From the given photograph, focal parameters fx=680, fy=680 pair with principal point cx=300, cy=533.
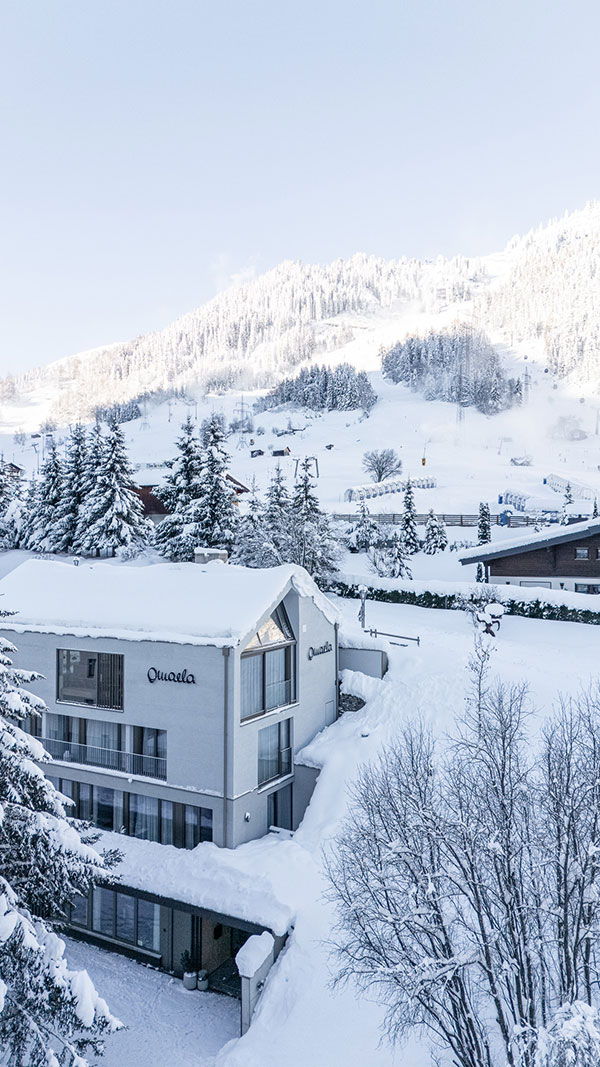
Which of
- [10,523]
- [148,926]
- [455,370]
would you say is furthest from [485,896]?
[455,370]

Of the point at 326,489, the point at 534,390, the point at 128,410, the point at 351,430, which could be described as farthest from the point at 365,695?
the point at 128,410

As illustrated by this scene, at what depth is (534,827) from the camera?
13180 millimetres

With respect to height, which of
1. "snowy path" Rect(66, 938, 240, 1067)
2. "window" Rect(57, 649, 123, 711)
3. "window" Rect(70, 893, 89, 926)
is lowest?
"snowy path" Rect(66, 938, 240, 1067)

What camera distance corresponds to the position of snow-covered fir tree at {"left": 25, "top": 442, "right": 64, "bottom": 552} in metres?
54.2

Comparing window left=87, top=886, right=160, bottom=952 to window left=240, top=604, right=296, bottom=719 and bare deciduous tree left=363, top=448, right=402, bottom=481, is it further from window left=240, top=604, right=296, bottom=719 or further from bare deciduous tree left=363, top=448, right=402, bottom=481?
bare deciduous tree left=363, top=448, right=402, bottom=481

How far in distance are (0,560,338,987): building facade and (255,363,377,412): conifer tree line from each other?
135525mm

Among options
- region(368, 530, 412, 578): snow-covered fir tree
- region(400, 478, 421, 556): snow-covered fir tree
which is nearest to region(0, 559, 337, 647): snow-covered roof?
region(368, 530, 412, 578): snow-covered fir tree

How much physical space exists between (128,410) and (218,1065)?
7779 inches

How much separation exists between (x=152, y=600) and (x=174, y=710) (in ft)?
12.9

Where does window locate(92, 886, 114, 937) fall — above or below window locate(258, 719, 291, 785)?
below

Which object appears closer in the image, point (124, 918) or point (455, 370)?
point (124, 918)

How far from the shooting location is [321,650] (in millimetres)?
24734

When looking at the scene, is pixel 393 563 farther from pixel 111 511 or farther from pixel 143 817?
pixel 143 817

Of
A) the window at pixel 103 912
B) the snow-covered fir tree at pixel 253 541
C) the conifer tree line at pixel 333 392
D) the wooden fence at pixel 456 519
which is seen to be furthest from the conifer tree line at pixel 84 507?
the conifer tree line at pixel 333 392
